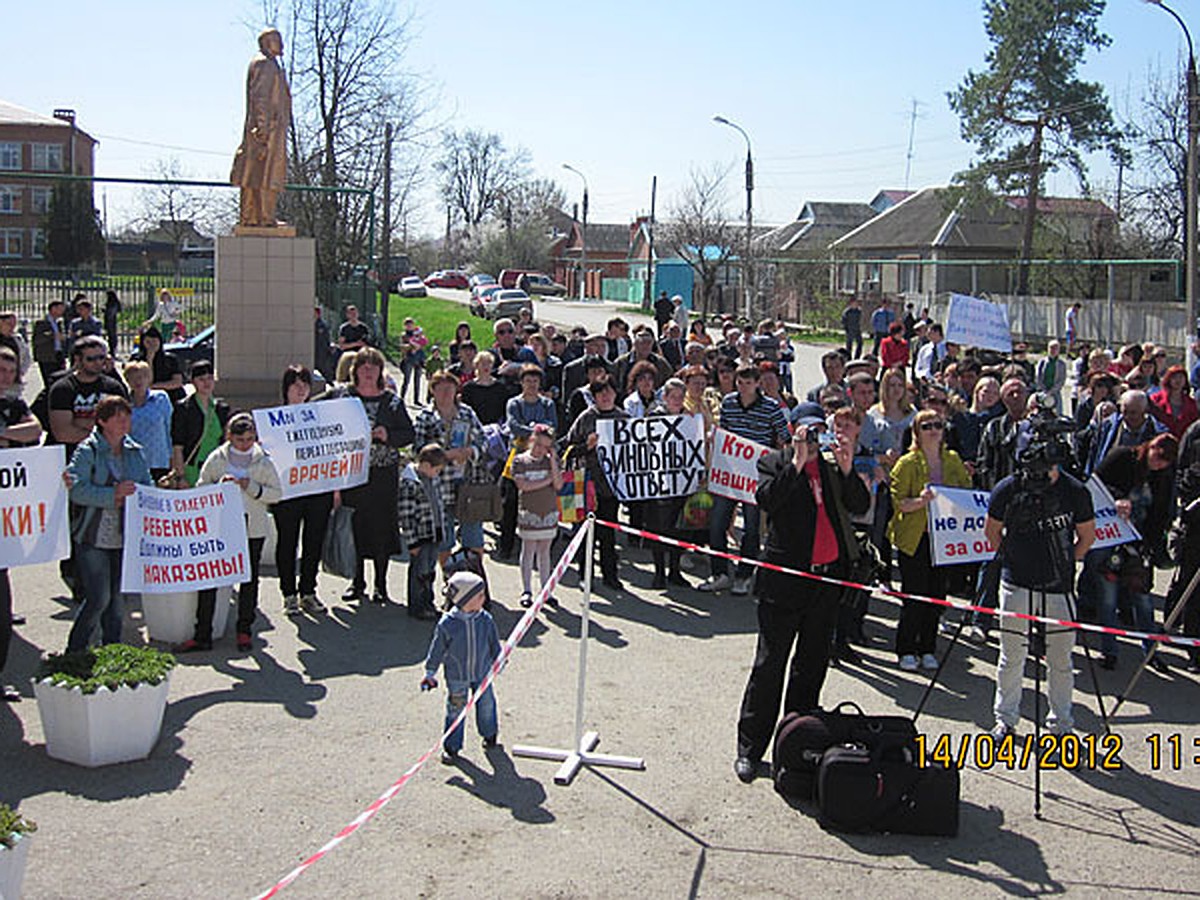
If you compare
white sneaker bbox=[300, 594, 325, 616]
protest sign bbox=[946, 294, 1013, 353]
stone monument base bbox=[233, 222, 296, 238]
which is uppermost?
stone monument base bbox=[233, 222, 296, 238]

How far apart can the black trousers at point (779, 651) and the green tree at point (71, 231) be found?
2466 inches

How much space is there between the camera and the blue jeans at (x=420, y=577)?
1006 centimetres

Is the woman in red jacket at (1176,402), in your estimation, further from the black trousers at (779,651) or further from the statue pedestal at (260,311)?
the statue pedestal at (260,311)

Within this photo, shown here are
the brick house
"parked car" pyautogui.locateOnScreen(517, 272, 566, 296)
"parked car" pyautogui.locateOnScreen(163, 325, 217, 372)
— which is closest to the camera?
"parked car" pyautogui.locateOnScreen(163, 325, 217, 372)

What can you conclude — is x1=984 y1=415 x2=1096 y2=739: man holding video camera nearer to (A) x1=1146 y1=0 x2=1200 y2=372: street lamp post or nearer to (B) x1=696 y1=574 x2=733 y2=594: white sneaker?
(B) x1=696 y1=574 x2=733 y2=594: white sneaker

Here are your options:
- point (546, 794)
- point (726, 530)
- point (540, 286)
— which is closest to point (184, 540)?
point (546, 794)

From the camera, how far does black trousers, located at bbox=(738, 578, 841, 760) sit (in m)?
7.05

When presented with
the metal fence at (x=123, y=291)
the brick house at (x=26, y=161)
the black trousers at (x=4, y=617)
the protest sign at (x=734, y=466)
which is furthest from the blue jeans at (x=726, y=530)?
the brick house at (x=26, y=161)

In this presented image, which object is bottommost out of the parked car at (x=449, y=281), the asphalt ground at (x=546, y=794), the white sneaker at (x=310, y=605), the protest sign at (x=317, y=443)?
the asphalt ground at (x=546, y=794)

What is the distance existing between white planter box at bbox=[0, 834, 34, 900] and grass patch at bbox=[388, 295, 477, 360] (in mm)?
26465

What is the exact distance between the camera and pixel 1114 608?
371 inches

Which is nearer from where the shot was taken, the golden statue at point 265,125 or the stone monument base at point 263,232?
the golden statue at point 265,125
